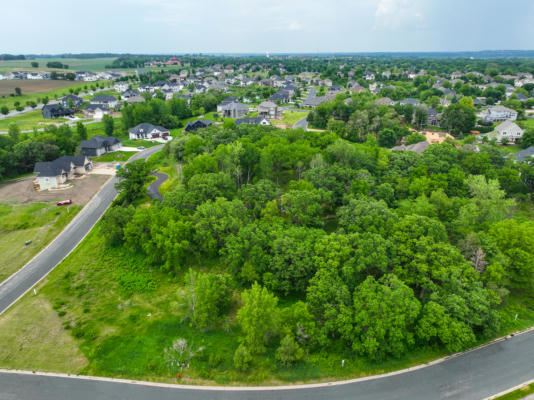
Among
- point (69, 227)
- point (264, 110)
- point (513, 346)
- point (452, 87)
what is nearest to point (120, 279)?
point (69, 227)

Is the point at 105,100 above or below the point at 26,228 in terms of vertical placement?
above

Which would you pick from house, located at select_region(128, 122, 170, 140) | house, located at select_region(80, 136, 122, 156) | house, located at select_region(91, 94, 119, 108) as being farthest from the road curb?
house, located at select_region(91, 94, 119, 108)

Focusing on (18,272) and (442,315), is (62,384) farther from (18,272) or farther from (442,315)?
(442,315)

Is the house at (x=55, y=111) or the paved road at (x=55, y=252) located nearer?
the paved road at (x=55, y=252)

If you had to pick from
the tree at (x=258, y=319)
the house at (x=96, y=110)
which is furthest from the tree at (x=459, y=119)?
the house at (x=96, y=110)

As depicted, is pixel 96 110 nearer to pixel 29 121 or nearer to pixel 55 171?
pixel 29 121

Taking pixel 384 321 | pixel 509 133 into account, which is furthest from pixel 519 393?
pixel 509 133

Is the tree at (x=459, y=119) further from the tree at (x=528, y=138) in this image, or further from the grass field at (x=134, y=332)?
the grass field at (x=134, y=332)
